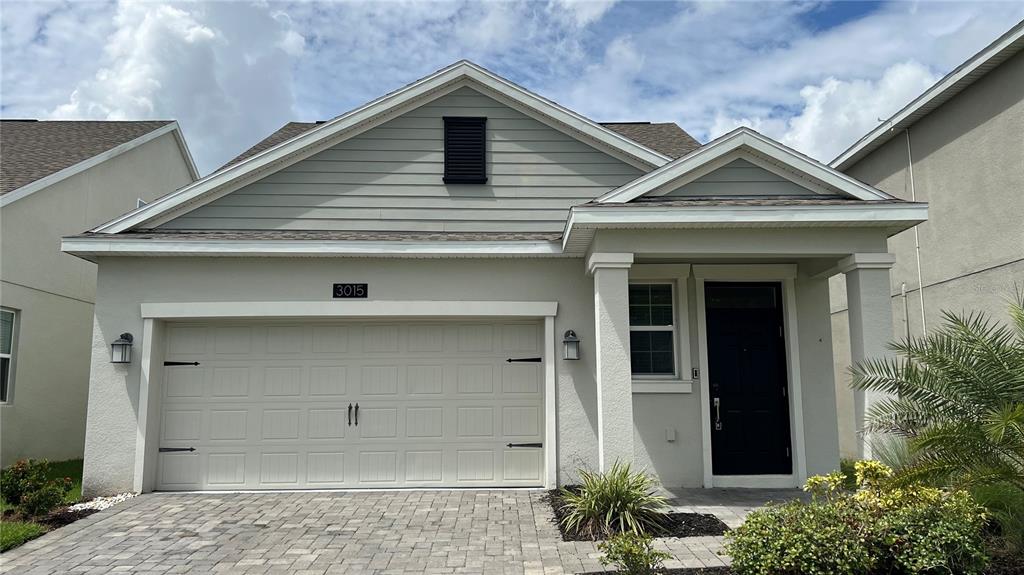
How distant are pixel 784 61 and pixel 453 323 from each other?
6.40 m

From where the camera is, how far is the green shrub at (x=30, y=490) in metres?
6.91

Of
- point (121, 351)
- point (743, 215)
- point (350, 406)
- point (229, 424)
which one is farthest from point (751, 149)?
point (121, 351)

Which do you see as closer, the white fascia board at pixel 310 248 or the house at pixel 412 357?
the white fascia board at pixel 310 248

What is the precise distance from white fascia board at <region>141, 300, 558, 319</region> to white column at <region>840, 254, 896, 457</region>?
349 centimetres

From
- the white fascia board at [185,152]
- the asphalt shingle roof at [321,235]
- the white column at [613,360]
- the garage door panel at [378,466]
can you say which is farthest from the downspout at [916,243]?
the white fascia board at [185,152]

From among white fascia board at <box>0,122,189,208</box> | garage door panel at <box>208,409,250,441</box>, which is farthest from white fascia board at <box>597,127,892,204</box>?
white fascia board at <box>0,122,189,208</box>

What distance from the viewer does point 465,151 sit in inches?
373

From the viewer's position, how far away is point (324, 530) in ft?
21.5

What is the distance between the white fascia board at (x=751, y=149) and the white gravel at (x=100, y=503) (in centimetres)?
669

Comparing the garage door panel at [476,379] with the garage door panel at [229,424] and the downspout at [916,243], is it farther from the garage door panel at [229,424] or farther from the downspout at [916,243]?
the downspout at [916,243]

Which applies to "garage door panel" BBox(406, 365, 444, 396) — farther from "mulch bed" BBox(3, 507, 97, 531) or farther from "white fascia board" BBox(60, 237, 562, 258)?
"mulch bed" BBox(3, 507, 97, 531)

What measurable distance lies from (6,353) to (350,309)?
635 centimetres

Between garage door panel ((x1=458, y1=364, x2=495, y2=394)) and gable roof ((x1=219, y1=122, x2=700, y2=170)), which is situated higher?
gable roof ((x1=219, y1=122, x2=700, y2=170))

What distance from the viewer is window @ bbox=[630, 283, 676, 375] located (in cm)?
888
